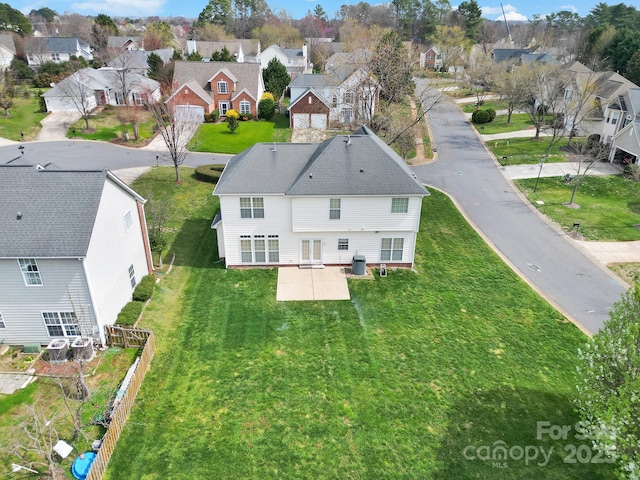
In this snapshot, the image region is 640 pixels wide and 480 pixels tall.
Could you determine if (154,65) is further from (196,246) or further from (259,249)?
(259,249)

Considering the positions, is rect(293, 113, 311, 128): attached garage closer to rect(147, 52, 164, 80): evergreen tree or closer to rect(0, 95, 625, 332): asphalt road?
rect(0, 95, 625, 332): asphalt road

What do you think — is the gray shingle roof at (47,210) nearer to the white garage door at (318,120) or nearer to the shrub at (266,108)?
the white garage door at (318,120)

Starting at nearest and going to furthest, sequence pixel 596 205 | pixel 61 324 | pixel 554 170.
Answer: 1. pixel 61 324
2. pixel 596 205
3. pixel 554 170

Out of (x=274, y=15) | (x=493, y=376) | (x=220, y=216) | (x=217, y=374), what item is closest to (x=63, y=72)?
(x=220, y=216)

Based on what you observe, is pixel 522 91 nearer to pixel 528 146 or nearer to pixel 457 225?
pixel 528 146

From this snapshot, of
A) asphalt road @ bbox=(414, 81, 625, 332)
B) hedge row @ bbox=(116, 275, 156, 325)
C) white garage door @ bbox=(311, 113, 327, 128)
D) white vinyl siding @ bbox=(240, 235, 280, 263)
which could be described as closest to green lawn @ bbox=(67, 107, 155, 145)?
white garage door @ bbox=(311, 113, 327, 128)

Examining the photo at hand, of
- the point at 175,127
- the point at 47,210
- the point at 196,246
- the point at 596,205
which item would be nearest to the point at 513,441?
the point at 47,210
